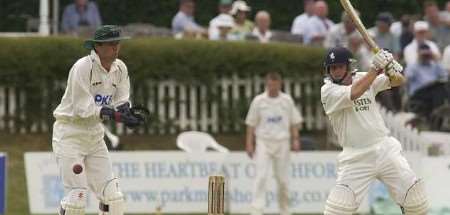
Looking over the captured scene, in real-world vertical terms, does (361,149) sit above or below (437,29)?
below

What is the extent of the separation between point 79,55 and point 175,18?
6.36 ft

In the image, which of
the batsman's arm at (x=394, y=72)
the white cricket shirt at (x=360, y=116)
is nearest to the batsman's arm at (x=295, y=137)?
the white cricket shirt at (x=360, y=116)

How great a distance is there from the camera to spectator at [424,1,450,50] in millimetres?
21969

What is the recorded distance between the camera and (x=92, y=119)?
508 inches

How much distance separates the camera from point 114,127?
21.8 m

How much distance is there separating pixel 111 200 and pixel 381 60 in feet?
8.97

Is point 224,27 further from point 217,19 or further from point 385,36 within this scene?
point 385,36

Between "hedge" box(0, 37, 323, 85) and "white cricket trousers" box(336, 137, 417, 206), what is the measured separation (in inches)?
343

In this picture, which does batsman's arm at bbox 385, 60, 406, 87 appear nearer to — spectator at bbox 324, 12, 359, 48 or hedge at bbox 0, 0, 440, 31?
spectator at bbox 324, 12, 359, 48

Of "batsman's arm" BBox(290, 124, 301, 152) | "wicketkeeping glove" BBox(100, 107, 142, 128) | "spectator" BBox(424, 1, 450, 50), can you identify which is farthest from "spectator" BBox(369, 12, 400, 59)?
"wicketkeeping glove" BBox(100, 107, 142, 128)

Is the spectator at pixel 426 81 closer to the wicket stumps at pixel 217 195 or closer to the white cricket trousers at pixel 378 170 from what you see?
the white cricket trousers at pixel 378 170

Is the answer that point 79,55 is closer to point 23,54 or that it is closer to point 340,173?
point 23,54

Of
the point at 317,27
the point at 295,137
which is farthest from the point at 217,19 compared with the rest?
the point at 295,137

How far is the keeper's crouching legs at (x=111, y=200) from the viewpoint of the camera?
1296cm
